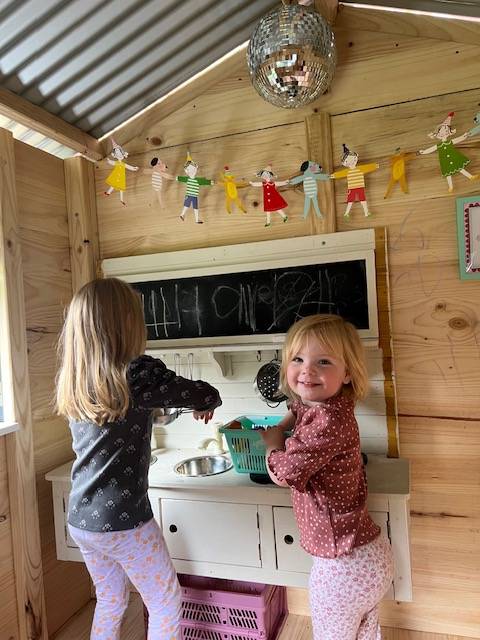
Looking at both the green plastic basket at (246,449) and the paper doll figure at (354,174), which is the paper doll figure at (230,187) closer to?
the paper doll figure at (354,174)

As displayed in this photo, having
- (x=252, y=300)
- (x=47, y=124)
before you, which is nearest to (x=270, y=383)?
(x=252, y=300)

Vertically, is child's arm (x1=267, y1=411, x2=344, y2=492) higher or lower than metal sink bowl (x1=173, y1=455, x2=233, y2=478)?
higher

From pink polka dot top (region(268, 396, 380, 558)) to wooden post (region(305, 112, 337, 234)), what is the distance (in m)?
0.80

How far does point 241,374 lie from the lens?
81.7 inches

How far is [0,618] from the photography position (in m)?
1.75

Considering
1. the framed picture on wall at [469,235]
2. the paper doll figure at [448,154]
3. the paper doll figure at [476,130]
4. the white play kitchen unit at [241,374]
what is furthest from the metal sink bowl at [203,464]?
the paper doll figure at [476,130]

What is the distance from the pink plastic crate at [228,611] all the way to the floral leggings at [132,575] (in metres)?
0.32

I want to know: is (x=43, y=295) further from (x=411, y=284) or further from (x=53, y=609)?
(x=411, y=284)

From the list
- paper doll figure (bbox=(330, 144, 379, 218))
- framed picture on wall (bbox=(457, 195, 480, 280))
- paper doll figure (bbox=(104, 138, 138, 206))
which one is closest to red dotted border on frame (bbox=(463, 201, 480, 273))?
framed picture on wall (bbox=(457, 195, 480, 280))

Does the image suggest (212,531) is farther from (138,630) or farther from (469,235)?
(469,235)

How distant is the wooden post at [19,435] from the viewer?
1822 mm

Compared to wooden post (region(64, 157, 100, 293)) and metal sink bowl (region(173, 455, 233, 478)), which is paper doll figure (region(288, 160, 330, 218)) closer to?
wooden post (region(64, 157, 100, 293))

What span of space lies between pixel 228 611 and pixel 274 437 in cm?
82

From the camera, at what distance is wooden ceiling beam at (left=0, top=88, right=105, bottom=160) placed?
1755 millimetres
